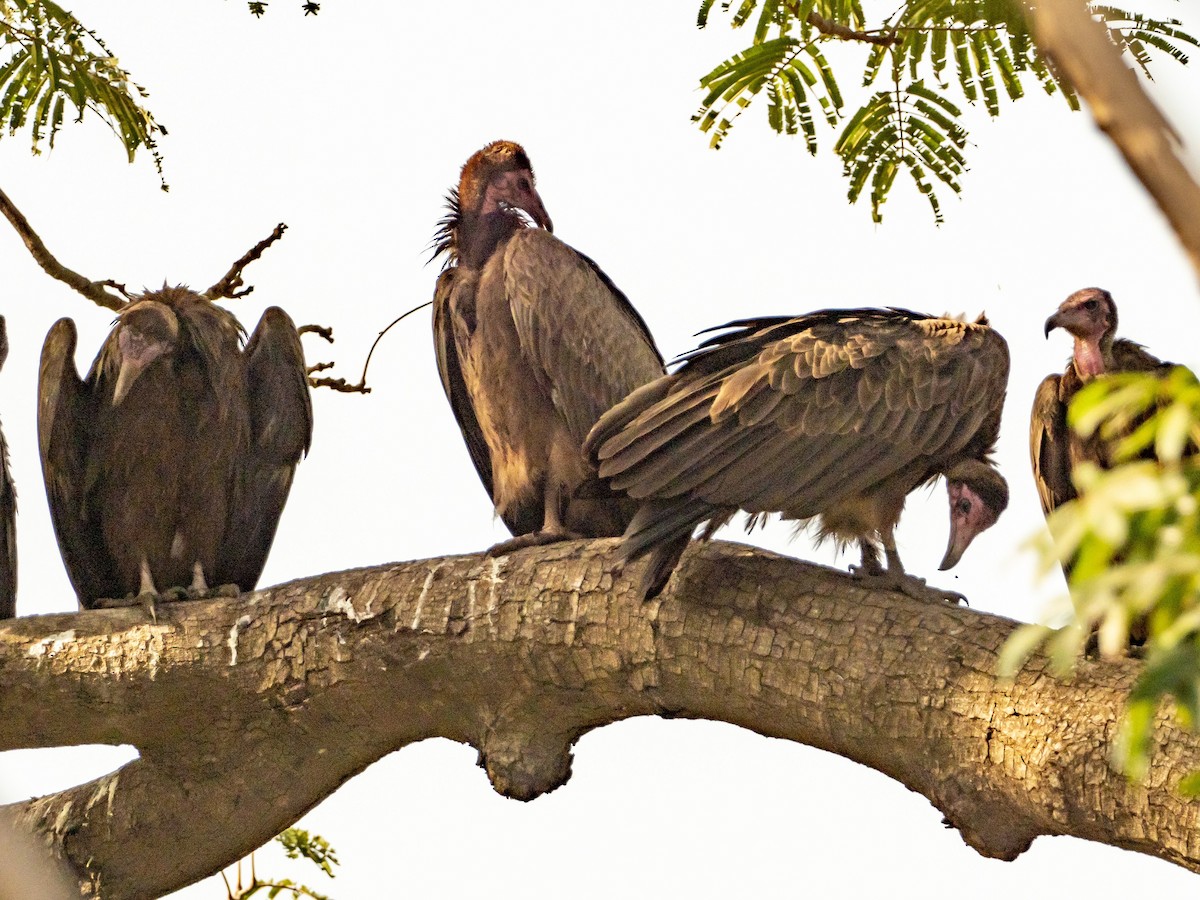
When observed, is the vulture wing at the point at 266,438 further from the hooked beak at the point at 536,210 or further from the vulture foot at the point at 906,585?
the vulture foot at the point at 906,585

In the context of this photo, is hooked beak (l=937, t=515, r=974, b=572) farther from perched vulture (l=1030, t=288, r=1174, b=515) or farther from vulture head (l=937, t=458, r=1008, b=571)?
perched vulture (l=1030, t=288, r=1174, b=515)

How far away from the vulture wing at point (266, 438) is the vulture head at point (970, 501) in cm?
267

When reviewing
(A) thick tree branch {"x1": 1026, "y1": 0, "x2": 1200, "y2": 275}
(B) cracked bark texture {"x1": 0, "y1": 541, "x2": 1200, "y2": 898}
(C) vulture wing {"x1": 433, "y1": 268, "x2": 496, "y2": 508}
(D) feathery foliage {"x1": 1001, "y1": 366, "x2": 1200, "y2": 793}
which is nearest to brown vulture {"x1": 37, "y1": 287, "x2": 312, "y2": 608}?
(C) vulture wing {"x1": 433, "y1": 268, "x2": 496, "y2": 508}

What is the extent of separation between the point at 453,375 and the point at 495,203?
2.45ft

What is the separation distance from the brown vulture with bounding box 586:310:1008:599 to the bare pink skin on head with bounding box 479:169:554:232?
164 cm

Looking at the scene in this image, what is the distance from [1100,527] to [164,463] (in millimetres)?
4990

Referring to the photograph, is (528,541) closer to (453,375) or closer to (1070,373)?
(453,375)

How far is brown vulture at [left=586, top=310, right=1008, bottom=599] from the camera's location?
4.44m

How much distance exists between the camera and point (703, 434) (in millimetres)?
4504

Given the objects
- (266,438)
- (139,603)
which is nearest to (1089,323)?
(266,438)

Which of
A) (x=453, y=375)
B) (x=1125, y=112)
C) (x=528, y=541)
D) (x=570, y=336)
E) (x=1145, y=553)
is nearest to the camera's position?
(x=1125, y=112)

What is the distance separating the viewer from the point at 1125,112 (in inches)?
58.9

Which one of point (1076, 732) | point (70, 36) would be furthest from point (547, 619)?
point (70, 36)

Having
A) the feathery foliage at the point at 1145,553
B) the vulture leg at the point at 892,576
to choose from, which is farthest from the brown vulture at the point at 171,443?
the feathery foliage at the point at 1145,553
